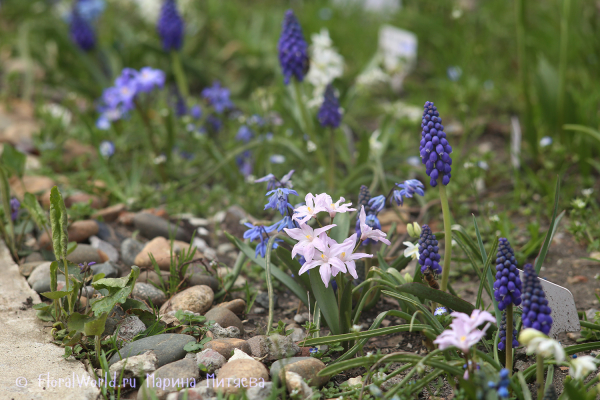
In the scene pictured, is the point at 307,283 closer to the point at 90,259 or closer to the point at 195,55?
the point at 90,259

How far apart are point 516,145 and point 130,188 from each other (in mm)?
2239

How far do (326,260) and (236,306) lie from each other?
572mm

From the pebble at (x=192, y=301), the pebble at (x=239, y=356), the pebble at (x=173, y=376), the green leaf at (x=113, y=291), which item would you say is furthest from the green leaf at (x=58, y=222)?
the pebble at (x=239, y=356)

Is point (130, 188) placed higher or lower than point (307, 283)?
higher

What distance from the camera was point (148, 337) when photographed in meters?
1.81

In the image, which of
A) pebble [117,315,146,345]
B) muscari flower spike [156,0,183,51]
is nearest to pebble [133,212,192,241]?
pebble [117,315,146,345]

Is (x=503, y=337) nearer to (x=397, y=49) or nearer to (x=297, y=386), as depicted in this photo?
(x=297, y=386)

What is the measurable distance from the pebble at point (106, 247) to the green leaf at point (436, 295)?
1.36 m

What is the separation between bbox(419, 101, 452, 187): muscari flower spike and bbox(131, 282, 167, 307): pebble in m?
1.16

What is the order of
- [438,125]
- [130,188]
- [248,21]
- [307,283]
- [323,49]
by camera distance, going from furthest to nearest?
[248,21] < [323,49] < [130,188] < [307,283] < [438,125]

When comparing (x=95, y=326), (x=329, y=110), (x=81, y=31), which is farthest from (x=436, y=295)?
(x=81, y=31)

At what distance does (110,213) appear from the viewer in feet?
9.05

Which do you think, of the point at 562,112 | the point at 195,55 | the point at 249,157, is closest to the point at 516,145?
the point at 562,112

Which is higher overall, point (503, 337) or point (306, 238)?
point (306, 238)
